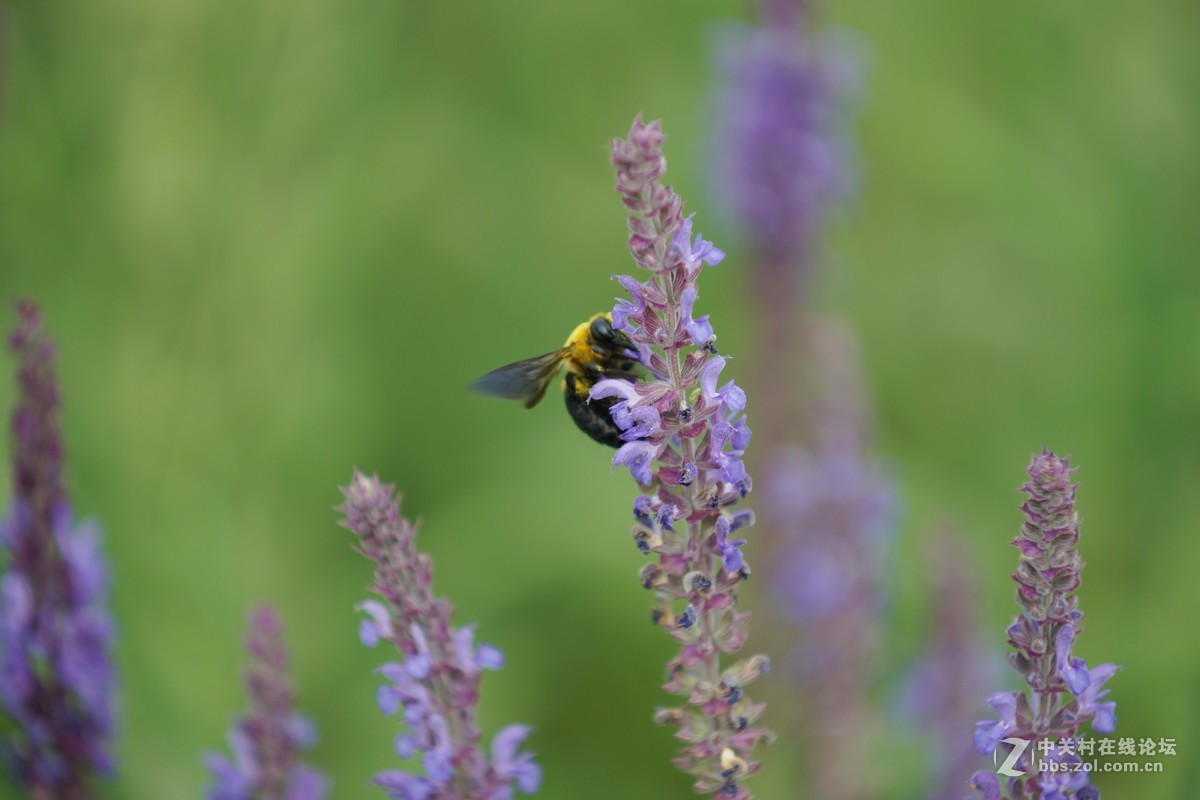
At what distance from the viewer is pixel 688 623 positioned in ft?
5.61

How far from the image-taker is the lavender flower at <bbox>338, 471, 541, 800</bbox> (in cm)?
179

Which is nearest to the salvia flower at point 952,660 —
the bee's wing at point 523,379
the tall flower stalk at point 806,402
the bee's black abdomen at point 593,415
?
the tall flower stalk at point 806,402

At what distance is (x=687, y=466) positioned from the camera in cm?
170

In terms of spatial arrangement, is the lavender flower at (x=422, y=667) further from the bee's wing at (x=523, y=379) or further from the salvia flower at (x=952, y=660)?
the salvia flower at (x=952, y=660)

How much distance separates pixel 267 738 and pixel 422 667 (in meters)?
0.57

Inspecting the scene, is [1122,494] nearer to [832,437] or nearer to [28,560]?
[832,437]

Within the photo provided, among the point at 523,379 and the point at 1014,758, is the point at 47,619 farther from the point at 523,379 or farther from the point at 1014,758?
the point at 1014,758

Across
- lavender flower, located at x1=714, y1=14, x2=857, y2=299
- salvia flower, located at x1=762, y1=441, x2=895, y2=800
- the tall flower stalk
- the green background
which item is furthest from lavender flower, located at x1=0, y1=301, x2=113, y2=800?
lavender flower, located at x1=714, y1=14, x2=857, y2=299

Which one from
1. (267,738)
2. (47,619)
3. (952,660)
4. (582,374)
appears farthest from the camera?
(952,660)

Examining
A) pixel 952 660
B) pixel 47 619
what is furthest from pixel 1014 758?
pixel 952 660

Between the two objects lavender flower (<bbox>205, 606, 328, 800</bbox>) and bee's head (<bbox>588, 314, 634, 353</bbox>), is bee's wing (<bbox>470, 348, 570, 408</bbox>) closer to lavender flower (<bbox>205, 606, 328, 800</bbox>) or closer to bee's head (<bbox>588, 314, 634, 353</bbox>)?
bee's head (<bbox>588, 314, 634, 353</bbox>)

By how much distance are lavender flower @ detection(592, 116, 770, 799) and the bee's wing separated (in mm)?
1059

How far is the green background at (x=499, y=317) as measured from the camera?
439 centimetres

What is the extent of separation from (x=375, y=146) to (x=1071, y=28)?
3.58m
